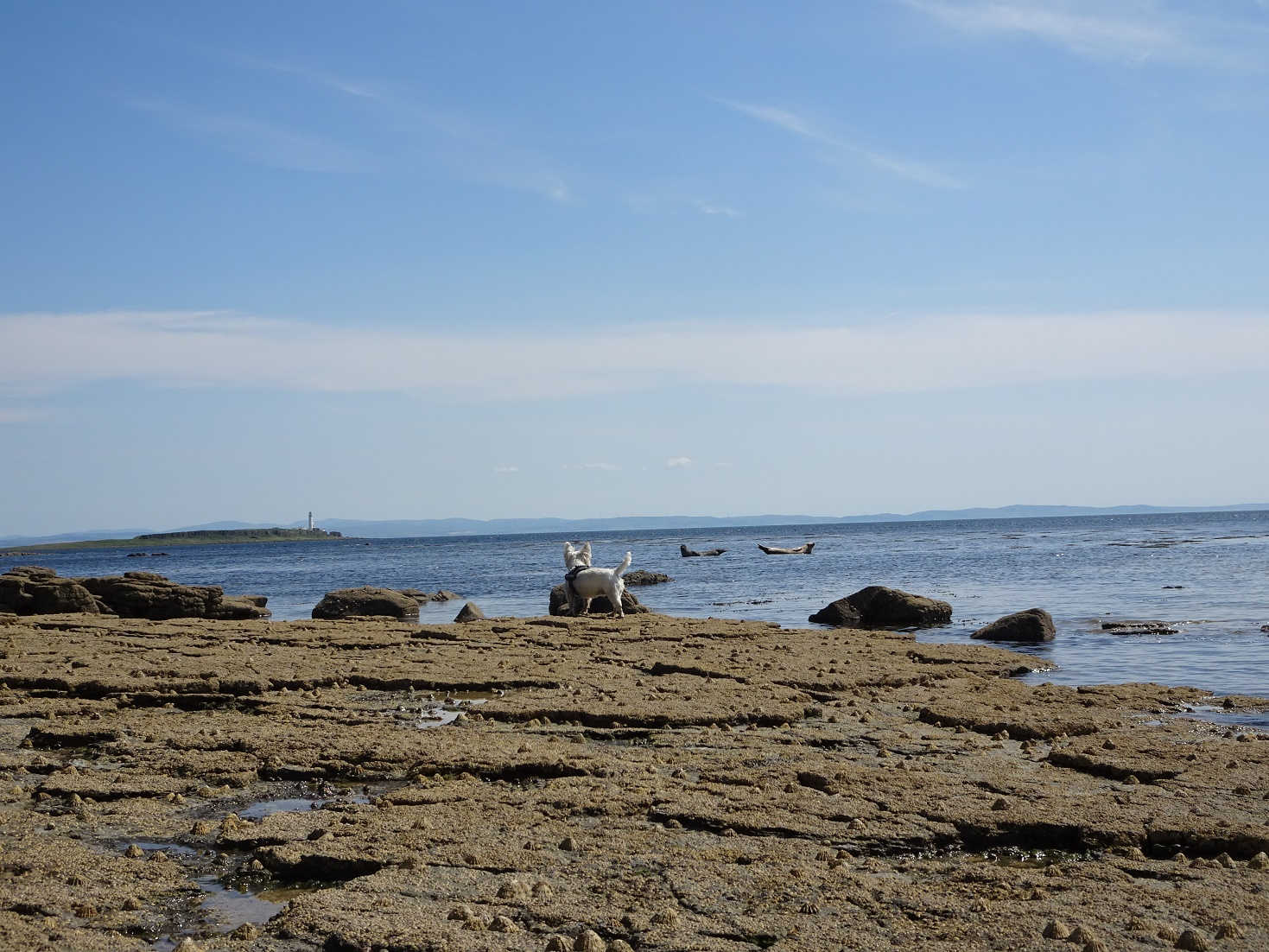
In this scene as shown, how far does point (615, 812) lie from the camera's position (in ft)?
24.2

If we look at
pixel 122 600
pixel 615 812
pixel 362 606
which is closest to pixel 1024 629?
pixel 615 812

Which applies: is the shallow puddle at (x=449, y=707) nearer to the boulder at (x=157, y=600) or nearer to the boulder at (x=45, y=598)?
the boulder at (x=157, y=600)

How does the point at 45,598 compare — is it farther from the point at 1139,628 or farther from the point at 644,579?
the point at 644,579

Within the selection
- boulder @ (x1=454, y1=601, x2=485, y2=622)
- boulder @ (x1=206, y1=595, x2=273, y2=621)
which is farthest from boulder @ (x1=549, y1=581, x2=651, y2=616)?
boulder @ (x1=206, y1=595, x2=273, y2=621)

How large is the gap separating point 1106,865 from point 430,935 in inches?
159

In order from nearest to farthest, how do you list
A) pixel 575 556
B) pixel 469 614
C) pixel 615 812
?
pixel 615 812 < pixel 575 556 < pixel 469 614

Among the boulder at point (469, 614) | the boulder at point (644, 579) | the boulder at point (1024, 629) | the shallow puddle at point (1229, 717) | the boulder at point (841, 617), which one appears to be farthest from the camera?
the boulder at point (644, 579)

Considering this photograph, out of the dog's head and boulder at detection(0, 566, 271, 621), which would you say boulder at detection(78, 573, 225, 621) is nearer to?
boulder at detection(0, 566, 271, 621)

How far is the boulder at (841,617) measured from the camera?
24.5 m

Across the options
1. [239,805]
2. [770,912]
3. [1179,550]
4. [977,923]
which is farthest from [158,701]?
[1179,550]

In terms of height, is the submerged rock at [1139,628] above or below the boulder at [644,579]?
above

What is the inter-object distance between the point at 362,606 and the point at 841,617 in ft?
38.4

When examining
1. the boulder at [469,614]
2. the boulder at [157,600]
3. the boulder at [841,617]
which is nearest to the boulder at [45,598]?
the boulder at [157,600]

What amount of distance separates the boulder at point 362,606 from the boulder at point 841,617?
10.3 metres
